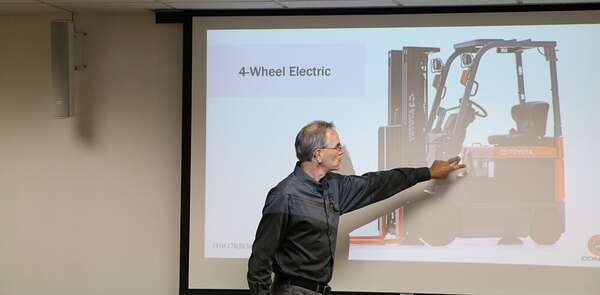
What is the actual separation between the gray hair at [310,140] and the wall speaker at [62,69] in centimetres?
197

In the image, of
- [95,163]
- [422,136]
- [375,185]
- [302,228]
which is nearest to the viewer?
[302,228]

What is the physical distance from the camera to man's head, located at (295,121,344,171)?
3.75m

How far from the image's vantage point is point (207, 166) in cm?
496

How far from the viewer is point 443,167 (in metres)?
4.54

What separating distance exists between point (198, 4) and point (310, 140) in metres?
1.54

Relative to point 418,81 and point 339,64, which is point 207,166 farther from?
point 418,81

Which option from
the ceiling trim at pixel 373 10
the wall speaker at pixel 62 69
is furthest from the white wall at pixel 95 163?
the wall speaker at pixel 62 69

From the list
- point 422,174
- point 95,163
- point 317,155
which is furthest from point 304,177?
point 95,163

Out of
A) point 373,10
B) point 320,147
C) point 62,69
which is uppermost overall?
point 373,10

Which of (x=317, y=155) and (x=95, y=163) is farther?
(x=95, y=163)

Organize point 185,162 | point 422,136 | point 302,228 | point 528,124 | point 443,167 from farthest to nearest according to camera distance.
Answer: point 185,162 < point 422,136 < point 528,124 < point 443,167 < point 302,228

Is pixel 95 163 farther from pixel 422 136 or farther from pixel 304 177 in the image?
pixel 422 136

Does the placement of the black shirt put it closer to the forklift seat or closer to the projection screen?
the projection screen

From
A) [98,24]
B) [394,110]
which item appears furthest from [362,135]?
[98,24]
